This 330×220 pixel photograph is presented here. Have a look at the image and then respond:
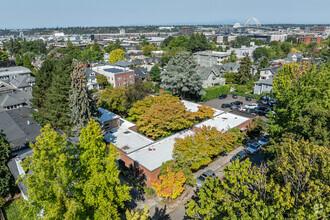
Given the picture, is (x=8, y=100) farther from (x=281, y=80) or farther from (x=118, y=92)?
(x=281, y=80)

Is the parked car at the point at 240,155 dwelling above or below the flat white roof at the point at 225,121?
below

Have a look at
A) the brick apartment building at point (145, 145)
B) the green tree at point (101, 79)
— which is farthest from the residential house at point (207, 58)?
the brick apartment building at point (145, 145)

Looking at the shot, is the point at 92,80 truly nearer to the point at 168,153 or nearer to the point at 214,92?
the point at 214,92

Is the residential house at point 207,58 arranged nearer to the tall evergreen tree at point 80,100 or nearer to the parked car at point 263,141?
the parked car at point 263,141

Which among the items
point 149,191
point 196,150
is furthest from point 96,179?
point 196,150

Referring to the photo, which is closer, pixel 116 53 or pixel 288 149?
pixel 288 149

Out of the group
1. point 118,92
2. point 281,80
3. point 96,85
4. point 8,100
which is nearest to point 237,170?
Answer: point 281,80

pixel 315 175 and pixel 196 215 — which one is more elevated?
pixel 315 175
